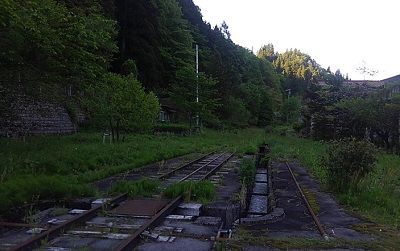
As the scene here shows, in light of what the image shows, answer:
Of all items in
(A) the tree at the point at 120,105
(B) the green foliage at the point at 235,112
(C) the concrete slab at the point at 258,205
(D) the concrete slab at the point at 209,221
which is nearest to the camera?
(D) the concrete slab at the point at 209,221

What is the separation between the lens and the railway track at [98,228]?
602 cm

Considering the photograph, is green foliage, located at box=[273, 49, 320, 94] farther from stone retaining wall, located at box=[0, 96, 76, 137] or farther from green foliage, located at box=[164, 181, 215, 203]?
green foliage, located at box=[164, 181, 215, 203]

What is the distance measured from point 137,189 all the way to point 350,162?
5.40 m

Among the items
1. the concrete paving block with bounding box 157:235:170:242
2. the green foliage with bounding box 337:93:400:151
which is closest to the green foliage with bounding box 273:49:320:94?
the green foliage with bounding box 337:93:400:151

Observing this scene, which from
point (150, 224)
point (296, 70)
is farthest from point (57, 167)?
point (296, 70)

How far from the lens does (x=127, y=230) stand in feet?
23.2

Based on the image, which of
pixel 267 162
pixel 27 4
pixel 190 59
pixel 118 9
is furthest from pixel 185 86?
pixel 27 4

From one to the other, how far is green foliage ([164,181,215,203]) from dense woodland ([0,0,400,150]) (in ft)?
18.0

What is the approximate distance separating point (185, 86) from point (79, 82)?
95.6ft

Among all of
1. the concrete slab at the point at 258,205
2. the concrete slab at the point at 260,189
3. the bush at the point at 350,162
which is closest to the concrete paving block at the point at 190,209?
the concrete slab at the point at 258,205

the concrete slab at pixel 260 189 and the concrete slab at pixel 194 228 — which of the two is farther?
the concrete slab at pixel 260 189

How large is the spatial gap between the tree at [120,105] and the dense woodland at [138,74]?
59mm

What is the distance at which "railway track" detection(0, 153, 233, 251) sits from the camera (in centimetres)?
602

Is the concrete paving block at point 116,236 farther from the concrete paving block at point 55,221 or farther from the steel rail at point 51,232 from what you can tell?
the concrete paving block at point 55,221
